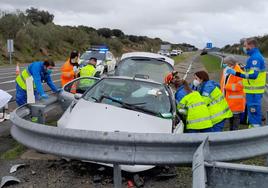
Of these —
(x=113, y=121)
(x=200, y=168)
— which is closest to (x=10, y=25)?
(x=113, y=121)

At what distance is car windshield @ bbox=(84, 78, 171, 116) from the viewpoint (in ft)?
20.1

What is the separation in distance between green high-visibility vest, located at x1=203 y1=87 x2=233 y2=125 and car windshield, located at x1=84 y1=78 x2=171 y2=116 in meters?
0.95

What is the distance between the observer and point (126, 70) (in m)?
10.7

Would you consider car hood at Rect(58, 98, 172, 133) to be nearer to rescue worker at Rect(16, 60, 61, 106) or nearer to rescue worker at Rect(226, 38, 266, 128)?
rescue worker at Rect(16, 60, 61, 106)

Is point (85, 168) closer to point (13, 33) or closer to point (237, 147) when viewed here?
point (237, 147)

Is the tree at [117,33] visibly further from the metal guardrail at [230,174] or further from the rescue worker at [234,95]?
the metal guardrail at [230,174]

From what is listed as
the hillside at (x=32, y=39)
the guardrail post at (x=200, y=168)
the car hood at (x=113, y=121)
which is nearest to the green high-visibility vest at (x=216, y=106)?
the car hood at (x=113, y=121)

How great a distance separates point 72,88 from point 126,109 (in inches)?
118

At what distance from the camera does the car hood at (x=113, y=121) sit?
5.49 metres

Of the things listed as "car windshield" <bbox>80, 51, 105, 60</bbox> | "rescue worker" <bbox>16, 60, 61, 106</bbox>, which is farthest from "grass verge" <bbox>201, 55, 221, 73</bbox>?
"rescue worker" <bbox>16, 60, 61, 106</bbox>

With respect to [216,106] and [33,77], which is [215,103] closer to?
[216,106]

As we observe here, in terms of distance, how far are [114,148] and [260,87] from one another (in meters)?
5.52

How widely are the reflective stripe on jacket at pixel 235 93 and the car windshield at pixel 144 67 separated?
2.10 m

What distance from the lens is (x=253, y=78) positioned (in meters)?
8.12
